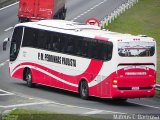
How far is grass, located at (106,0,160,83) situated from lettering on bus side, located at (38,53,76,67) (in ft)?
61.1

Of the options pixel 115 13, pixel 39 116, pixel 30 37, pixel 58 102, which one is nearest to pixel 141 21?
pixel 115 13

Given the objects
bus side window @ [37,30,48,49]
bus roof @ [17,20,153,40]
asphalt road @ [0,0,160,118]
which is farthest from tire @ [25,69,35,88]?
bus roof @ [17,20,153,40]

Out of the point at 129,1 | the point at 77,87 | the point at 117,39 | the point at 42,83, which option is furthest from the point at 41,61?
the point at 129,1

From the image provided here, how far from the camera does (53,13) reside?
59.0 m

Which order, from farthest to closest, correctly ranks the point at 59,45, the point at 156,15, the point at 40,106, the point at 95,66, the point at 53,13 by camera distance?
the point at 156,15 → the point at 53,13 → the point at 59,45 → the point at 95,66 → the point at 40,106

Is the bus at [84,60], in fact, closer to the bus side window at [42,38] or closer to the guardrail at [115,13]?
the bus side window at [42,38]

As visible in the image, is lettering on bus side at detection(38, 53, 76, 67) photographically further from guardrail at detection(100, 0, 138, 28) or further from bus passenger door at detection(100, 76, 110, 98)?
guardrail at detection(100, 0, 138, 28)

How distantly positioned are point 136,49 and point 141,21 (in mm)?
33835

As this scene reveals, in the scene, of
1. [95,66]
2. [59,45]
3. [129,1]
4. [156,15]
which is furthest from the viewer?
[129,1]

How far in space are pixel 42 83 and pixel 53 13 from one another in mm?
24608

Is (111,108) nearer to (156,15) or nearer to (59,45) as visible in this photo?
(59,45)

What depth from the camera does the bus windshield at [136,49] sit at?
97.0 ft

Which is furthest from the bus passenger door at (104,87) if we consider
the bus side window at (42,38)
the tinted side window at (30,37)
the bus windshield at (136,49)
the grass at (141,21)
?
the grass at (141,21)

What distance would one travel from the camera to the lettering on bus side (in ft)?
107
